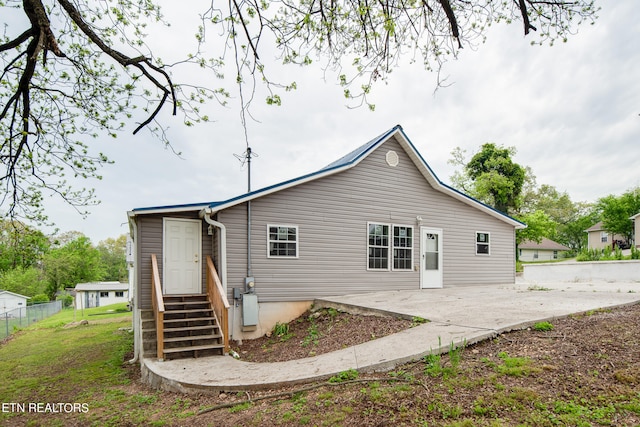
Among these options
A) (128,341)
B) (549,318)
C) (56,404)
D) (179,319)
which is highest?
(549,318)

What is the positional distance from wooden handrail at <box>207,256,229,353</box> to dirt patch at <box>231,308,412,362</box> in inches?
26.7

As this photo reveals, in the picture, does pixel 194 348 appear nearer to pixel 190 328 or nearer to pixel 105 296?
pixel 190 328

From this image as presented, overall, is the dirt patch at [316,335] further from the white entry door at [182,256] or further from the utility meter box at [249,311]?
the white entry door at [182,256]

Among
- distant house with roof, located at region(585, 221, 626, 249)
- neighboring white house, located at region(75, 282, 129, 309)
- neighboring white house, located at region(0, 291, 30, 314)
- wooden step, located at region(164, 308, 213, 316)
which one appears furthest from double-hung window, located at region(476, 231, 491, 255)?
neighboring white house, located at region(0, 291, 30, 314)

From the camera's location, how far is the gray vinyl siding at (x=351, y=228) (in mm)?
9141

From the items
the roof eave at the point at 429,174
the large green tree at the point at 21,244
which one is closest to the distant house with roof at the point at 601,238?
the roof eave at the point at 429,174

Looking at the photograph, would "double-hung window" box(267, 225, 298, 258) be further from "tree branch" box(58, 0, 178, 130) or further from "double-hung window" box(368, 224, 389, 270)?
"tree branch" box(58, 0, 178, 130)

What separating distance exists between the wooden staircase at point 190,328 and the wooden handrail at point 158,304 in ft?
0.52

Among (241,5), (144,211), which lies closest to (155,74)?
(241,5)

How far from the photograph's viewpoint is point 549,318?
5.46m

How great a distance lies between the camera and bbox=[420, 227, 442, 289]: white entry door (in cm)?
1144

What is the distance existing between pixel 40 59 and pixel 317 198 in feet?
21.3

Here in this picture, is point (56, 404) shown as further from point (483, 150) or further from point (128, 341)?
point (483, 150)

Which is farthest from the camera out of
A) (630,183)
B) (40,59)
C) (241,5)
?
(630,183)
